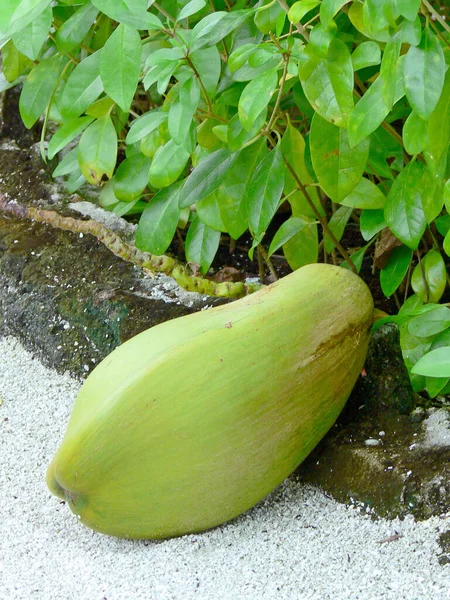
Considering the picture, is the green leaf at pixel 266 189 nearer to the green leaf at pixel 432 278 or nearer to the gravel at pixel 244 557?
the green leaf at pixel 432 278

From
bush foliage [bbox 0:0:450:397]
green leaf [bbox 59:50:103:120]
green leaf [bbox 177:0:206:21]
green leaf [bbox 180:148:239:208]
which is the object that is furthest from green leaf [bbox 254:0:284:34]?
green leaf [bbox 59:50:103:120]

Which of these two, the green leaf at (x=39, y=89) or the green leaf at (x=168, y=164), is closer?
the green leaf at (x=168, y=164)

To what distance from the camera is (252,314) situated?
1163mm

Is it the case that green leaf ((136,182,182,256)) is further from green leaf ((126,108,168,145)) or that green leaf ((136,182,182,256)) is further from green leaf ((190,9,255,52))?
green leaf ((190,9,255,52))

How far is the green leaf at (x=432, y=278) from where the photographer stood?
1315 millimetres

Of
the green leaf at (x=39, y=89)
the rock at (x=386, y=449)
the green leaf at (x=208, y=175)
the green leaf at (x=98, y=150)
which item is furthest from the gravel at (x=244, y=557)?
the green leaf at (x=39, y=89)

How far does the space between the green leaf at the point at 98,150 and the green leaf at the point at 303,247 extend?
1.10ft

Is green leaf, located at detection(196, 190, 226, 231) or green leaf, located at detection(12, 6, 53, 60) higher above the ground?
green leaf, located at detection(12, 6, 53, 60)

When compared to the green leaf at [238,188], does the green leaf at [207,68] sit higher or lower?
higher

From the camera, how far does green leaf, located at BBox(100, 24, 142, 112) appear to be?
1111mm

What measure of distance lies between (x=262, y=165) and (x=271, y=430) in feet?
1.30

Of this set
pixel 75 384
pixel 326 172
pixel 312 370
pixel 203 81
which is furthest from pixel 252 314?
pixel 75 384

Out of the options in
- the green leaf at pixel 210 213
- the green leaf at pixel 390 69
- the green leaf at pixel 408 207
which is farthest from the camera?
the green leaf at pixel 210 213

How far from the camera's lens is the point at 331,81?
107 cm
